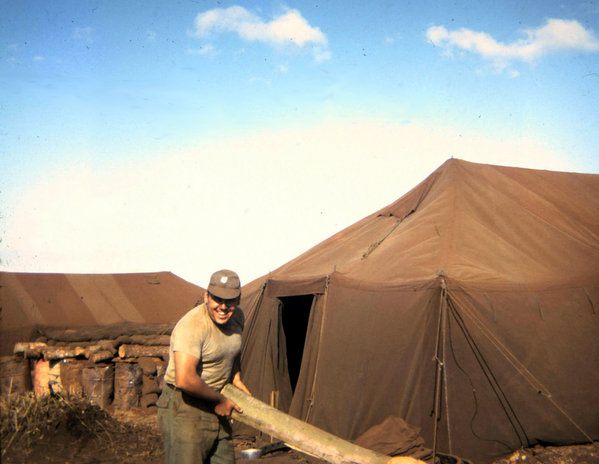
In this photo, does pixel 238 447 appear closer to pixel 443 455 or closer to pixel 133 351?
pixel 443 455

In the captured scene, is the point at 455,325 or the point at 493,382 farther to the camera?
the point at 455,325

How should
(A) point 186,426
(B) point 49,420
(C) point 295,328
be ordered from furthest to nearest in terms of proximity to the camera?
(C) point 295,328 < (B) point 49,420 < (A) point 186,426

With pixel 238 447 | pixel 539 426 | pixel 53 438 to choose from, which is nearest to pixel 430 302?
pixel 539 426

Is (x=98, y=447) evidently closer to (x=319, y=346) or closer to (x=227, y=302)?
(x=227, y=302)

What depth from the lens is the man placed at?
300 cm

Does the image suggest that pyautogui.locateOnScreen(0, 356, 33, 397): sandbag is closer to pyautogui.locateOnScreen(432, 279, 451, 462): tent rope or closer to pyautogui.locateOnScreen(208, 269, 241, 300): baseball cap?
pyautogui.locateOnScreen(432, 279, 451, 462): tent rope

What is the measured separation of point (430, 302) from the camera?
18.7 ft

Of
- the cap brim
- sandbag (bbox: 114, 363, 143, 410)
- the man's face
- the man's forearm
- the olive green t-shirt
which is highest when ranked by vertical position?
the cap brim

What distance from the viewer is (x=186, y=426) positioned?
3.04 meters

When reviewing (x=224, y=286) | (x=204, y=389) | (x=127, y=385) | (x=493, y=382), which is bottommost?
(x=127, y=385)

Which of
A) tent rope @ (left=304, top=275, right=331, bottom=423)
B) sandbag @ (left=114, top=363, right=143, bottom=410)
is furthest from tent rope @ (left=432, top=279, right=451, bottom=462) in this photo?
sandbag @ (left=114, top=363, right=143, bottom=410)

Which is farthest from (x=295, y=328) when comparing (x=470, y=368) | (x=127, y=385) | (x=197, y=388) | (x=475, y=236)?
(x=197, y=388)

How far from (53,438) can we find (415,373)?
3413 mm

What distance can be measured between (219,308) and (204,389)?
1.47 feet
